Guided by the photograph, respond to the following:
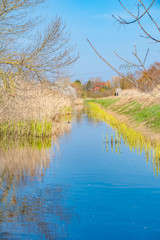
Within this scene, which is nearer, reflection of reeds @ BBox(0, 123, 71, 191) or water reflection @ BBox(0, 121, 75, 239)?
water reflection @ BBox(0, 121, 75, 239)

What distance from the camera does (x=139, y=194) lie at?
232 inches

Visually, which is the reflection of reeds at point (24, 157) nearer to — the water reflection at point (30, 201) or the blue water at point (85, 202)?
the water reflection at point (30, 201)

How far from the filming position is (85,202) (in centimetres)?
549

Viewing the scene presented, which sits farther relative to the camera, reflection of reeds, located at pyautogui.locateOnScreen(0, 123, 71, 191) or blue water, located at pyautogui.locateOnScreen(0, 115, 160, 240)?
reflection of reeds, located at pyautogui.locateOnScreen(0, 123, 71, 191)

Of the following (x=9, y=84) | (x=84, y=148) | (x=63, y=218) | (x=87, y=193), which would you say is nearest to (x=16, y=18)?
(x=9, y=84)

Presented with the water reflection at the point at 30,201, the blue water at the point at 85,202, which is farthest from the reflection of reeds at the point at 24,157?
the blue water at the point at 85,202

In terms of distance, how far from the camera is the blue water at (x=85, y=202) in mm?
4340

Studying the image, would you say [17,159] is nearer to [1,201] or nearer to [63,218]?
[1,201]

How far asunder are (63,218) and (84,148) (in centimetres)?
671

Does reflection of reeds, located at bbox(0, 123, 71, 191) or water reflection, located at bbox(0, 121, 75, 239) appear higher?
reflection of reeds, located at bbox(0, 123, 71, 191)

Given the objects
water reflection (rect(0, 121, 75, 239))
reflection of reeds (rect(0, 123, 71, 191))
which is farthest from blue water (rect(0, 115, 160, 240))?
reflection of reeds (rect(0, 123, 71, 191))

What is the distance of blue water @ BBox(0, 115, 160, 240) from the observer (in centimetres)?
434

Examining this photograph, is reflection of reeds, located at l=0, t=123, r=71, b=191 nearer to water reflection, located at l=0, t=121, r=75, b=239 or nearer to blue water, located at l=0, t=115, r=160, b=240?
water reflection, located at l=0, t=121, r=75, b=239

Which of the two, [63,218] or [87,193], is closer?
[63,218]
